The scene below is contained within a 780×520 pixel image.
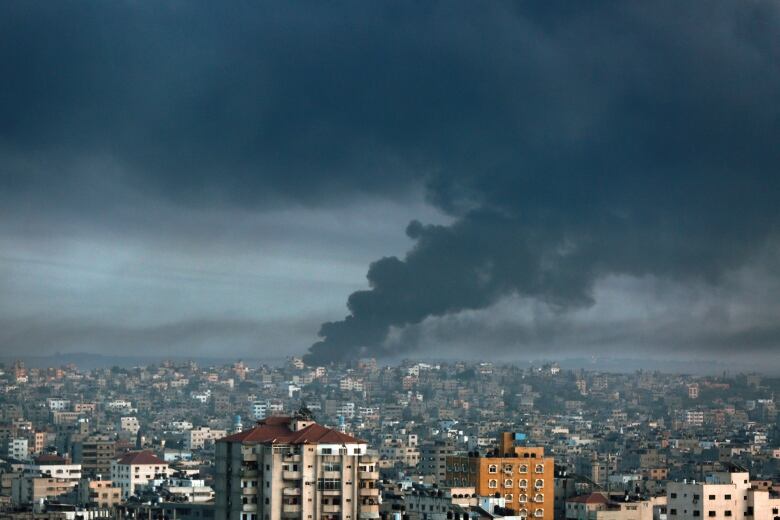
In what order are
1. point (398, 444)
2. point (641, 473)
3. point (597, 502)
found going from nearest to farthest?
point (597, 502), point (641, 473), point (398, 444)

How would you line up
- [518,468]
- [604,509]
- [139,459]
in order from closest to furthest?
1. [604,509]
2. [518,468]
3. [139,459]

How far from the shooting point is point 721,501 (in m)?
33.2

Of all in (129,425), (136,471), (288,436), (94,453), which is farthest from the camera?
(129,425)

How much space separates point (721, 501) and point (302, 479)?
729 cm

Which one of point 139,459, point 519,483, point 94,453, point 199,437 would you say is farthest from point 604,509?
point 199,437

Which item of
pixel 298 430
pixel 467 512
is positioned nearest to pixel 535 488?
pixel 467 512

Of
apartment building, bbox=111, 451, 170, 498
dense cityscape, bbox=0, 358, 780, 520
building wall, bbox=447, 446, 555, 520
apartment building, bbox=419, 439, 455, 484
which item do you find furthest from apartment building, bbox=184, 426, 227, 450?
building wall, bbox=447, 446, 555, 520

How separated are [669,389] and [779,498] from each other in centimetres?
9566

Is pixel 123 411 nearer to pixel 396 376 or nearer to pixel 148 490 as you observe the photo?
pixel 396 376

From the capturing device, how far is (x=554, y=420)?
11400cm

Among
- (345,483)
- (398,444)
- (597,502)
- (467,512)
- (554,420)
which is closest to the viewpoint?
(345,483)

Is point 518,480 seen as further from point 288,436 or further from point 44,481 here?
point 44,481

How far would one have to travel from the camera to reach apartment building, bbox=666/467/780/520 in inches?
1302

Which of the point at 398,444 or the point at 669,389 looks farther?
the point at 669,389
